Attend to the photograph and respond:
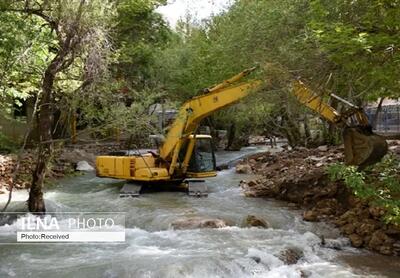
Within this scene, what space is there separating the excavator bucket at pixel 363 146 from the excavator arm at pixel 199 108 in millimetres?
2844

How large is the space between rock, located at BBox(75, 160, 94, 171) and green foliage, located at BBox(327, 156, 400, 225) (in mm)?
13018

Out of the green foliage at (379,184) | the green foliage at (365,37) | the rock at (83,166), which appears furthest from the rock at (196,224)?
the rock at (83,166)

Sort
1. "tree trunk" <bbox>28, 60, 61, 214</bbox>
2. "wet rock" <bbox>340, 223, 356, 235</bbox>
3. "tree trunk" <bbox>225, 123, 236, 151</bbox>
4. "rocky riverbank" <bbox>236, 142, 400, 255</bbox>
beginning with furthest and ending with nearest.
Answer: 1. "tree trunk" <bbox>225, 123, 236, 151</bbox>
2. "tree trunk" <bbox>28, 60, 61, 214</bbox>
3. "wet rock" <bbox>340, 223, 356, 235</bbox>
4. "rocky riverbank" <bbox>236, 142, 400, 255</bbox>

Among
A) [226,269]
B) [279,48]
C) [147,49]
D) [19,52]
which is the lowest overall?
[226,269]

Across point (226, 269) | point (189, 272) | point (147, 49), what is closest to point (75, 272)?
point (189, 272)

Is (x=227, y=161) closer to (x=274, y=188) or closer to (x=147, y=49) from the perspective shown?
(x=147, y=49)

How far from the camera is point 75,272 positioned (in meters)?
6.70

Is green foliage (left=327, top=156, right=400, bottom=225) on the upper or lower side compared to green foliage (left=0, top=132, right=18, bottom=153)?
lower

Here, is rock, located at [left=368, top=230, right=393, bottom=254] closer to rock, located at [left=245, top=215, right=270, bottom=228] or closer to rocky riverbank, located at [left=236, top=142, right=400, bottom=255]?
rocky riverbank, located at [left=236, top=142, right=400, bottom=255]

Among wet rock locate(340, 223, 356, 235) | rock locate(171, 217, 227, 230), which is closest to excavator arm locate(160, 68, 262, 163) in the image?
rock locate(171, 217, 227, 230)

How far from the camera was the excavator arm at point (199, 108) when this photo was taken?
11422mm

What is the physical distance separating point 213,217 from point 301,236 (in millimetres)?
2014

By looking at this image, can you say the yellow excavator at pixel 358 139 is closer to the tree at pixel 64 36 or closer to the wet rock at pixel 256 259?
the wet rock at pixel 256 259

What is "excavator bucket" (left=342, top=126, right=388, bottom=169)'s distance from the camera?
26.9 feet
